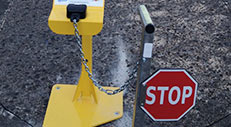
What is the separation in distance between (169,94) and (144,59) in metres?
0.31

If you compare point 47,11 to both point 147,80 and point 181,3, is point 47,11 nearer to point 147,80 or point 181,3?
point 181,3

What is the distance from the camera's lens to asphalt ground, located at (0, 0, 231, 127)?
3340 millimetres

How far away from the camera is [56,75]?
3.73m

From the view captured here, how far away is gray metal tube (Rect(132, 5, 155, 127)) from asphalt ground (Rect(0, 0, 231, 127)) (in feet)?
2.96

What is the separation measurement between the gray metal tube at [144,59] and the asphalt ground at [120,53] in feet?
2.96

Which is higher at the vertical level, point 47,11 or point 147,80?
Result: point 147,80

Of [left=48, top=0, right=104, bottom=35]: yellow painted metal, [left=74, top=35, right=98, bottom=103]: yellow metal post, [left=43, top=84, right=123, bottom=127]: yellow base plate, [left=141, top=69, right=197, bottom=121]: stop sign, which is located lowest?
[left=43, top=84, right=123, bottom=127]: yellow base plate

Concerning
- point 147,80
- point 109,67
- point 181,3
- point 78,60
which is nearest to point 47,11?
point 78,60

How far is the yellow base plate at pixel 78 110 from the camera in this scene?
3059 mm

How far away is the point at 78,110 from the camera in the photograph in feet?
10.3

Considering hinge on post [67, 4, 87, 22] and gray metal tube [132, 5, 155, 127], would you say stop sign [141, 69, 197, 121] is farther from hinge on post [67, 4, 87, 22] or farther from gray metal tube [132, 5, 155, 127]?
hinge on post [67, 4, 87, 22]

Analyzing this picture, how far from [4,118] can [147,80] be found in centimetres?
169

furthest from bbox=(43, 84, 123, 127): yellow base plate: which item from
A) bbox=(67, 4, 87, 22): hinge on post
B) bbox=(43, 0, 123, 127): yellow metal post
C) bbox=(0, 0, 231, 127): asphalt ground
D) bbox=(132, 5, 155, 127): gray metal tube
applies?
bbox=(67, 4, 87, 22): hinge on post

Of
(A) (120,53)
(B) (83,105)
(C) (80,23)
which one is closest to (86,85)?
(B) (83,105)
